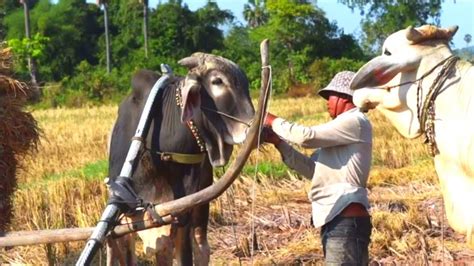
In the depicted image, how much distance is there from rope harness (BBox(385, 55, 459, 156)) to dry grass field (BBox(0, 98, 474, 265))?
6.18 feet

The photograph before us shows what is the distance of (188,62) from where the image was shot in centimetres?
454

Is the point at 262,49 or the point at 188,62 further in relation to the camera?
the point at 188,62

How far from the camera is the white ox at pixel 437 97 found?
2.45 metres

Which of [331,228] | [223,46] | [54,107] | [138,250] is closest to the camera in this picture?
[331,228]

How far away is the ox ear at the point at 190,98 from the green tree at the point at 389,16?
39.5m

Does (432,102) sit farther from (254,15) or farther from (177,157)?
(254,15)

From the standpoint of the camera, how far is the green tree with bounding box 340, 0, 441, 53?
4441cm

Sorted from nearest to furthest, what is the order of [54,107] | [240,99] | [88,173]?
[240,99], [88,173], [54,107]

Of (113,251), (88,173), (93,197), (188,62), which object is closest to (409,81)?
(188,62)

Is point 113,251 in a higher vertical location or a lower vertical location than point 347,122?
lower

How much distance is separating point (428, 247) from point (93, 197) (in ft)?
11.6

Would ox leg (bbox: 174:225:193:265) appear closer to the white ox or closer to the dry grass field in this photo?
the dry grass field

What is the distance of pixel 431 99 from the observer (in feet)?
8.28

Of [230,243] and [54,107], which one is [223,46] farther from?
[230,243]
